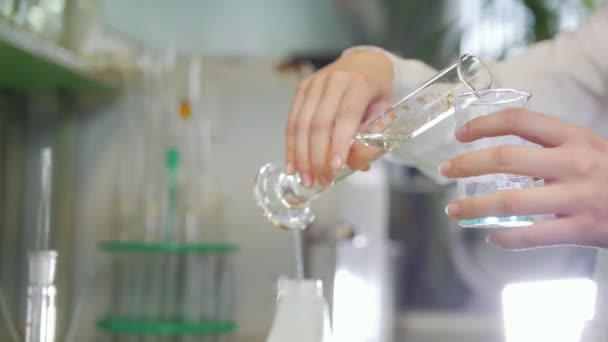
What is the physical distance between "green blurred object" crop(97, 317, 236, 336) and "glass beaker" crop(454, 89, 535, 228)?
0.88 meters

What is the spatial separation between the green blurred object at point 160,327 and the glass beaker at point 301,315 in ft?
2.51

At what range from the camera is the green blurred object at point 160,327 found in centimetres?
132

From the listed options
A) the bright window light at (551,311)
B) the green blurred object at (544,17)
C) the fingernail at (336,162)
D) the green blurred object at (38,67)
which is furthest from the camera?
the green blurred object at (544,17)

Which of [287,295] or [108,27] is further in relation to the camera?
[108,27]

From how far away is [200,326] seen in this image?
53.1 inches

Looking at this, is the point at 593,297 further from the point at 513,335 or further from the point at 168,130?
the point at 168,130

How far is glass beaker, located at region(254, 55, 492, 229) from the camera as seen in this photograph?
60 centimetres

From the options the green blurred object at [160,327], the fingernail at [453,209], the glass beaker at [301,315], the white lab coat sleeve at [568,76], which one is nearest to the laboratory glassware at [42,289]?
the glass beaker at [301,315]

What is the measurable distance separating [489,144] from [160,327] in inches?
35.9

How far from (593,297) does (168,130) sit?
93cm

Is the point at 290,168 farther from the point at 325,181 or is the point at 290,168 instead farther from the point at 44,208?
the point at 44,208

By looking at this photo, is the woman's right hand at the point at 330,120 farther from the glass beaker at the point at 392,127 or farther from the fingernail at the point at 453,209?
the fingernail at the point at 453,209

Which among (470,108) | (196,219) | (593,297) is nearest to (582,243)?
(470,108)

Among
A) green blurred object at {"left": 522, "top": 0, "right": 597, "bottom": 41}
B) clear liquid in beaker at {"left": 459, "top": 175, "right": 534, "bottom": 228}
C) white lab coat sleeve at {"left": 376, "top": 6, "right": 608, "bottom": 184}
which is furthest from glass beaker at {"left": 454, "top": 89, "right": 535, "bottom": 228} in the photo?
green blurred object at {"left": 522, "top": 0, "right": 597, "bottom": 41}
